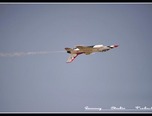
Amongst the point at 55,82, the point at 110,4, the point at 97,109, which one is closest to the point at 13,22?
the point at 55,82

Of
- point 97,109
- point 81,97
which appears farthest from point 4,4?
point 97,109

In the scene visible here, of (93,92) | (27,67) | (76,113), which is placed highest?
(27,67)

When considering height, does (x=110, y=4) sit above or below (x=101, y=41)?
above

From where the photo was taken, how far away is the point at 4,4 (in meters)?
5.04

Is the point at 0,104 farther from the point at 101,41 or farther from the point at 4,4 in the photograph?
the point at 101,41

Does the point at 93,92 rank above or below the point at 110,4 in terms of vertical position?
below

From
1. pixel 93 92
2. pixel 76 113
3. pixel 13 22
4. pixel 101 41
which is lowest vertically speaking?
pixel 76 113

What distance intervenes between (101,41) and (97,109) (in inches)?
45.9

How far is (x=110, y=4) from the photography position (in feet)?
16.6

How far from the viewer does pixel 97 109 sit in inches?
190

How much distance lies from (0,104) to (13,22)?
1425 millimetres

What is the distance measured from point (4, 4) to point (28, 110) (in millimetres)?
1877

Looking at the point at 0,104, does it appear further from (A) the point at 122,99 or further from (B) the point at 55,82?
(A) the point at 122,99

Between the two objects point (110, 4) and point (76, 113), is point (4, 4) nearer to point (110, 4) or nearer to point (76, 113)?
point (110, 4)
